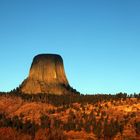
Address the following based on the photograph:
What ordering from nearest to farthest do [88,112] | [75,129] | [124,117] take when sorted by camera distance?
1. [75,129]
2. [124,117]
3. [88,112]

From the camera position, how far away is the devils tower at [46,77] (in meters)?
73.8

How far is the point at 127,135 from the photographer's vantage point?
41.7 meters

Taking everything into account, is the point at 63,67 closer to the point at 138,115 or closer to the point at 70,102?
the point at 70,102

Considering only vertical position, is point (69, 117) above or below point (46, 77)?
below

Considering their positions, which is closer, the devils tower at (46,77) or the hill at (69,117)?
the hill at (69,117)

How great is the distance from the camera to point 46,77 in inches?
2977

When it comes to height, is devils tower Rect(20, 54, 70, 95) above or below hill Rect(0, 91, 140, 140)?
above

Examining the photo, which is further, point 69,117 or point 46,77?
point 46,77

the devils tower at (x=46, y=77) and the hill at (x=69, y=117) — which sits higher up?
the devils tower at (x=46, y=77)

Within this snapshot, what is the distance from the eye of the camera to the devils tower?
242 feet

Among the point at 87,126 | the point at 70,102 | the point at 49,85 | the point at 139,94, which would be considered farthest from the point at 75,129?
the point at 49,85

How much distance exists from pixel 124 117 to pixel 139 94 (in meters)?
14.9

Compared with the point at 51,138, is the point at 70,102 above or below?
above

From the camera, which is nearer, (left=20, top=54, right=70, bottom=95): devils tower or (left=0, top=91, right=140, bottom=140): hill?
(left=0, top=91, right=140, bottom=140): hill
